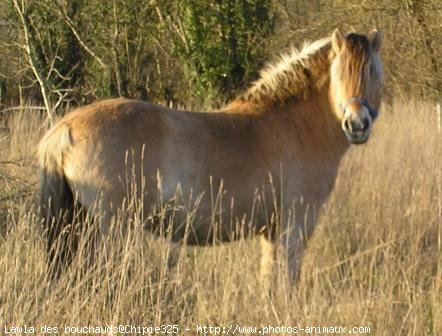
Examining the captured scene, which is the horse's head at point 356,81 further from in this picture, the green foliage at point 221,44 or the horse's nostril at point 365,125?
the green foliage at point 221,44

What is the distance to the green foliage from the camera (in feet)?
38.4

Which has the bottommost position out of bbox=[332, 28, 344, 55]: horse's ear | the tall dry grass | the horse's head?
the tall dry grass

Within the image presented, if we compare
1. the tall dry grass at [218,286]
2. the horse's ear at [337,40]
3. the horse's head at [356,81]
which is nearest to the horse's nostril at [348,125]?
the horse's head at [356,81]

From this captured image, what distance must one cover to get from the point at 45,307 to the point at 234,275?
91cm

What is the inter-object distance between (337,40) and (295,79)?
41cm

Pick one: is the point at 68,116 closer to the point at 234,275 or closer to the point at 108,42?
the point at 234,275

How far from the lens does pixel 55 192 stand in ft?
12.8

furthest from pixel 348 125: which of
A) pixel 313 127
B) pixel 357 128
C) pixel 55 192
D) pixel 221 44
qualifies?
pixel 221 44

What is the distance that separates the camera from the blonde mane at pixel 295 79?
14.9ft

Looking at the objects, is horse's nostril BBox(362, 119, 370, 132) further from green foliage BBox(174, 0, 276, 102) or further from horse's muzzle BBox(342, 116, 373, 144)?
green foliage BBox(174, 0, 276, 102)

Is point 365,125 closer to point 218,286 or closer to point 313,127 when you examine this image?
point 313,127

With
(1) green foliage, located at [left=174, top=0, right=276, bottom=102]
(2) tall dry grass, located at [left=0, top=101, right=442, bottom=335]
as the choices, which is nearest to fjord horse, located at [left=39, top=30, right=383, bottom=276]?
(2) tall dry grass, located at [left=0, top=101, right=442, bottom=335]

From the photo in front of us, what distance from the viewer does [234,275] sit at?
137 inches

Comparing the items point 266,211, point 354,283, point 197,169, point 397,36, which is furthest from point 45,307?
point 397,36
